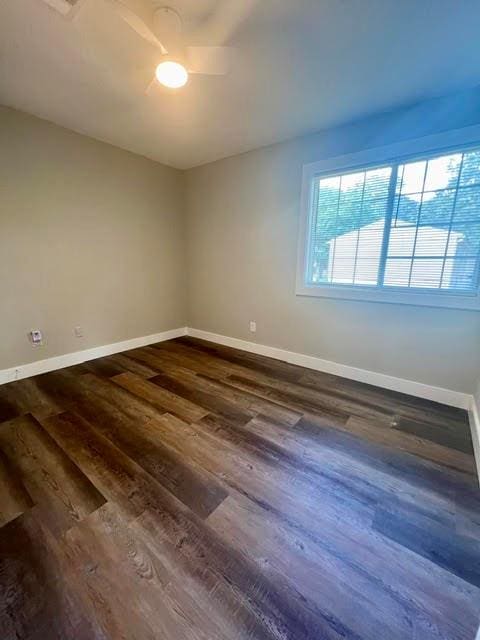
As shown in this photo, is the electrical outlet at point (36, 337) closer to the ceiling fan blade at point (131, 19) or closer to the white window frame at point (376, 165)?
the ceiling fan blade at point (131, 19)

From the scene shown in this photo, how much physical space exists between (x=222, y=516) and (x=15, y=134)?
11.4 ft

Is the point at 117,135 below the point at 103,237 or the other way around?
the other way around

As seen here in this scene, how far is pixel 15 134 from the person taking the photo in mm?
2381

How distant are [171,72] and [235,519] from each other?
8.10ft

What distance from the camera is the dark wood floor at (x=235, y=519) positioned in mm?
930

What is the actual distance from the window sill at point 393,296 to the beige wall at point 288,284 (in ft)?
0.18

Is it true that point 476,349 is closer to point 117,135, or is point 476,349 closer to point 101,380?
point 101,380

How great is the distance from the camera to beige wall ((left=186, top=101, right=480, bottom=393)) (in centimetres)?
227

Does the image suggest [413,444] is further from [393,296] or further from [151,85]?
[151,85]

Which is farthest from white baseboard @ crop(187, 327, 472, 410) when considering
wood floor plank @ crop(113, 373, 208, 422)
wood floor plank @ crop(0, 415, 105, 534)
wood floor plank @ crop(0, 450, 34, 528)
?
wood floor plank @ crop(0, 450, 34, 528)

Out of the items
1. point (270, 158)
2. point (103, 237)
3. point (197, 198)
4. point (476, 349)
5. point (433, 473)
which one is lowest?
point (433, 473)

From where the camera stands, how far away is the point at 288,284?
3.12 m

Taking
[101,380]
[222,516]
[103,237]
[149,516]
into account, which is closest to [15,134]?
[103,237]

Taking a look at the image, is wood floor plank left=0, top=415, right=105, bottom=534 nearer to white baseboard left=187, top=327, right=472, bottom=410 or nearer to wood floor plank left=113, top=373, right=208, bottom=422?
wood floor plank left=113, top=373, right=208, bottom=422
